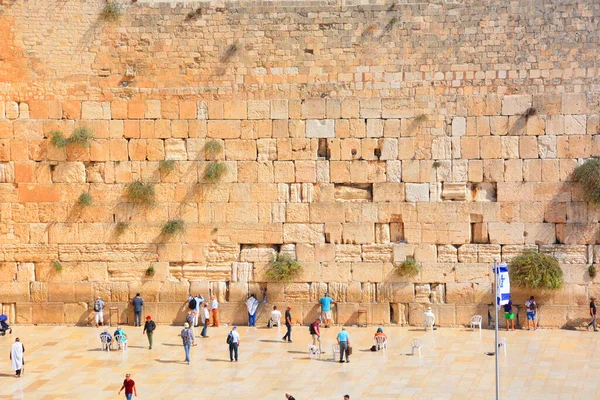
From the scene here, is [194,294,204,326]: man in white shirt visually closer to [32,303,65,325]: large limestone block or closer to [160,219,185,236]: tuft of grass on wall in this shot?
[160,219,185,236]: tuft of grass on wall

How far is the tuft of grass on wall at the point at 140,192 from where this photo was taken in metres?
21.2

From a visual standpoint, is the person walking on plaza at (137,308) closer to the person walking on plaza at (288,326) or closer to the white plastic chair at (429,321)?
the person walking on plaza at (288,326)

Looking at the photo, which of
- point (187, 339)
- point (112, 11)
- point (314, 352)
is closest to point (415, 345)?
point (314, 352)

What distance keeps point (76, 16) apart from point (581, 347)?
12.2m

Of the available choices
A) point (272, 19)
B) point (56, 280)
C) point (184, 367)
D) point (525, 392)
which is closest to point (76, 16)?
point (272, 19)

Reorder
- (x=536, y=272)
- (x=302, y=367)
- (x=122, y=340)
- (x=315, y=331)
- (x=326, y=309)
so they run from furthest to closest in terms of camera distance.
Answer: (x=326, y=309) < (x=536, y=272) < (x=122, y=340) < (x=315, y=331) < (x=302, y=367)

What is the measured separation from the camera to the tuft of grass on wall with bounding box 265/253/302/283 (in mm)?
21031

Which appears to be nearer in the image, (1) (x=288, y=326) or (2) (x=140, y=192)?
(1) (x=288, y=326)

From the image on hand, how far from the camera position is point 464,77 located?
20828mm

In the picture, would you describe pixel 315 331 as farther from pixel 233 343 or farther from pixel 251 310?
pixel 251 310

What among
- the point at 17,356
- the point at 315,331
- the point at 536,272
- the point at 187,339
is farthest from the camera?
the point at 536,272

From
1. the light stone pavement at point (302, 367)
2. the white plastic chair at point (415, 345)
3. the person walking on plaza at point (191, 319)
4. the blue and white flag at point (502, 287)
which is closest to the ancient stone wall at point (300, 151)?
the person walking on plaza at point (191, 319)

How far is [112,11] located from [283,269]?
6464 millimetres

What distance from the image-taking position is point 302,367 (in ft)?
59.3
